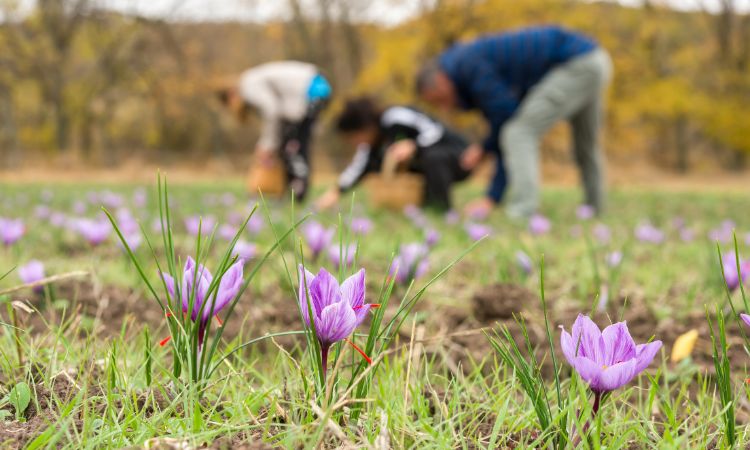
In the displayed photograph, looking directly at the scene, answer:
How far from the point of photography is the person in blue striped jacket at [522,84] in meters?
5.21

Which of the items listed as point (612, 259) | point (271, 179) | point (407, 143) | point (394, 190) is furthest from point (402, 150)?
point (612, 259)

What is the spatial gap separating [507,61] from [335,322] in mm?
4917

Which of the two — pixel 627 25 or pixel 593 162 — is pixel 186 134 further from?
pixel 593 162

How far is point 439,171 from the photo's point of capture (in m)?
6.13

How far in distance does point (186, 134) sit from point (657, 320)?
24597mm

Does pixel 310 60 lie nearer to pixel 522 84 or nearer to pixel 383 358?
pixel 522 84

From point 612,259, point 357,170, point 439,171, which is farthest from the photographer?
point 357,170

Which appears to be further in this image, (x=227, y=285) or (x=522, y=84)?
(x=522, y=84)

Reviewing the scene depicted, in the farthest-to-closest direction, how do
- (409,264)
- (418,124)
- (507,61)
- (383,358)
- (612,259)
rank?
(418,124)
(507,61)
(612,259)
(409,264)
(383,358)

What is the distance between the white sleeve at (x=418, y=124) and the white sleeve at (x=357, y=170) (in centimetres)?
32

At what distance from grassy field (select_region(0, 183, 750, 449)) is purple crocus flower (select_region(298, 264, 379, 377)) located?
3 cm

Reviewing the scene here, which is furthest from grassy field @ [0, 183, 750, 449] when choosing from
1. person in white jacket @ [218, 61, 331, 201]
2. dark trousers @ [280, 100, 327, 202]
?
dark trousers @ [280, 100, 327, 202]

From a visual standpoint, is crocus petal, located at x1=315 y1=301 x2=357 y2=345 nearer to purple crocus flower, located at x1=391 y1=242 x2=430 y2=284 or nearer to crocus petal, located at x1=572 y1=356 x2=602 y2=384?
crocus petal, located at x1=572 y1=356 x2=602 y2=384

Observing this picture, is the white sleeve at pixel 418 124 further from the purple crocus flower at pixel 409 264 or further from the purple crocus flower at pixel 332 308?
the purple crocus flower at pixel 332 308
